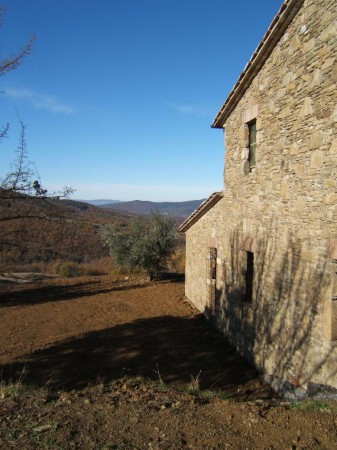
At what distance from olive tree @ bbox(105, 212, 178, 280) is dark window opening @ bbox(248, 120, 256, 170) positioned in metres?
9.33

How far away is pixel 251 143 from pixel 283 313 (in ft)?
12.8

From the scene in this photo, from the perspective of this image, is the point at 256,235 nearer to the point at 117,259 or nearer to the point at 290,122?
the point at 290,122

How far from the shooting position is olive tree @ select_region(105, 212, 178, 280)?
17047mm

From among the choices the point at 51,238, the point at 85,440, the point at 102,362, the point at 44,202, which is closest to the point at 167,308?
the point at 102,362

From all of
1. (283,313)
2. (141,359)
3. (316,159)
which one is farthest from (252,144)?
(141,359)

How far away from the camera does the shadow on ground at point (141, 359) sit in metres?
7.34

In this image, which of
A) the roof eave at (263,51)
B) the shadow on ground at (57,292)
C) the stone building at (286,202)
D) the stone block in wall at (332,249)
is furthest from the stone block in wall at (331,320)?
the shadow on ground at (57,292)

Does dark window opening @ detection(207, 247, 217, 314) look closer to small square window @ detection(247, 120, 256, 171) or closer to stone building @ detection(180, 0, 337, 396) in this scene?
stone building @ detection(180, 0, 337, 396)

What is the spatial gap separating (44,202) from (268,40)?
5158 mm

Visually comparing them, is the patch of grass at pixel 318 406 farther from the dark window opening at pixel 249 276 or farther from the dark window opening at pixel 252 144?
the dark window opening at pixel 252 144

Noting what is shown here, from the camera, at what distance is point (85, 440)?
3.68m

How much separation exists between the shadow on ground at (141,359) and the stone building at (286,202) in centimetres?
61

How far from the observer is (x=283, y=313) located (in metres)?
6.58

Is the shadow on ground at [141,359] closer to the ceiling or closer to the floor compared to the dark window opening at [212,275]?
closer to the floor
